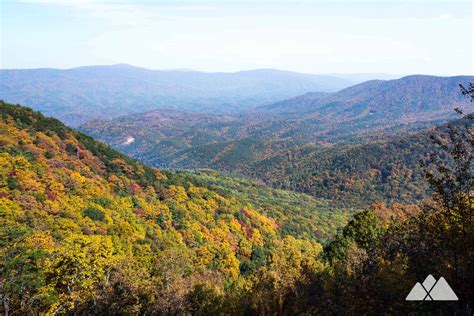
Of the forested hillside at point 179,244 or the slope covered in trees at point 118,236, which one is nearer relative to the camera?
the forested hillside at point 179,244

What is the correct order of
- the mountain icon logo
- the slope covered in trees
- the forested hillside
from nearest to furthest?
1. the mountain icon logo
2. the forested hillside
3. the slope covered in trees

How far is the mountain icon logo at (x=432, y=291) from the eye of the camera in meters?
12.7

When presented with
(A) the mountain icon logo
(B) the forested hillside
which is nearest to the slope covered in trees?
(B) the forested hillside

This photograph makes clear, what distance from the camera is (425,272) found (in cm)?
1578

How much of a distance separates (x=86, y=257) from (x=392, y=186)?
153m

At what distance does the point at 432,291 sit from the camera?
13.5 metres

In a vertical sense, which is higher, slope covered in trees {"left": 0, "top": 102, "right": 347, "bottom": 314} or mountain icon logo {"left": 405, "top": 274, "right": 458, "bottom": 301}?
mountain icon logo {"left": 405, "top": 274, "right": 458, "bottom": 301}

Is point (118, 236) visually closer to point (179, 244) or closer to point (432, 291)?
point (179, 244)

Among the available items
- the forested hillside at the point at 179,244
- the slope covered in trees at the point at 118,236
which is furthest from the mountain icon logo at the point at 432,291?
A: the slope covered in trees at the point at 118,236

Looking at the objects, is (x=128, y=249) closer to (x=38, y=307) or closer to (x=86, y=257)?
(x=86, y=257)

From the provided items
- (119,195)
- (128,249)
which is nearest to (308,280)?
(128,249)

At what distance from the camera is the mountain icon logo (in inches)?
502

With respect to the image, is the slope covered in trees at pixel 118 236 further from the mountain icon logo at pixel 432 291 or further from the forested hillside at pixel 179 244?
the mountain icon logo at pixel 432 291

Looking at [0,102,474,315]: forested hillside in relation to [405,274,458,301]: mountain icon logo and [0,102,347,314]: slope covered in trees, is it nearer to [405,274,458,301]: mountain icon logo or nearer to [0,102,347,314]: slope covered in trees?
[0,102,347,314]: slope covered in trees
